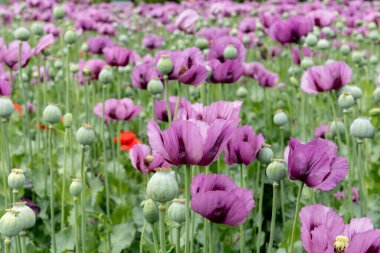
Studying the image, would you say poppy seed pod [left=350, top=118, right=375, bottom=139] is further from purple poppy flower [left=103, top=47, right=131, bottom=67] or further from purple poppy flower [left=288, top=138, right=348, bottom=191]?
purple poppy flower [left=103, top=47, right=131, bottom=67]

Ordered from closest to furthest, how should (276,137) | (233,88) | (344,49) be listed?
(276,137) → (344,49) → (233,88)

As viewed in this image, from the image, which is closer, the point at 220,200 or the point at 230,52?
the point at 220,200

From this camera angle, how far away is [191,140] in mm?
952

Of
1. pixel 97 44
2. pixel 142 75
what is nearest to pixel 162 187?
pixel 142 75

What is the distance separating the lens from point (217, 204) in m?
1.00

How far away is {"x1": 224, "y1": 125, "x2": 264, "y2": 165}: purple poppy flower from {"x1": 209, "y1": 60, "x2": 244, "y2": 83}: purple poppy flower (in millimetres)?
480

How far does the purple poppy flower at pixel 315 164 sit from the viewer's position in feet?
3.39

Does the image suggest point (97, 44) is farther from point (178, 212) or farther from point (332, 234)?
point (332, 234)

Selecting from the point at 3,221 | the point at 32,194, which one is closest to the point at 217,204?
the point at 3,221

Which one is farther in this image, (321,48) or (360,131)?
(321,48)

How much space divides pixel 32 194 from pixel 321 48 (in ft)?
4.81

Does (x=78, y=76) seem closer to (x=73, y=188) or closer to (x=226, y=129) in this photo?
(x=73, y=188)

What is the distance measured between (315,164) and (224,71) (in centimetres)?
90

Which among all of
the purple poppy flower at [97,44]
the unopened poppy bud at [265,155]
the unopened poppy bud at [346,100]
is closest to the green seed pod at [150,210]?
the unopened poppy bud at [265,155]
